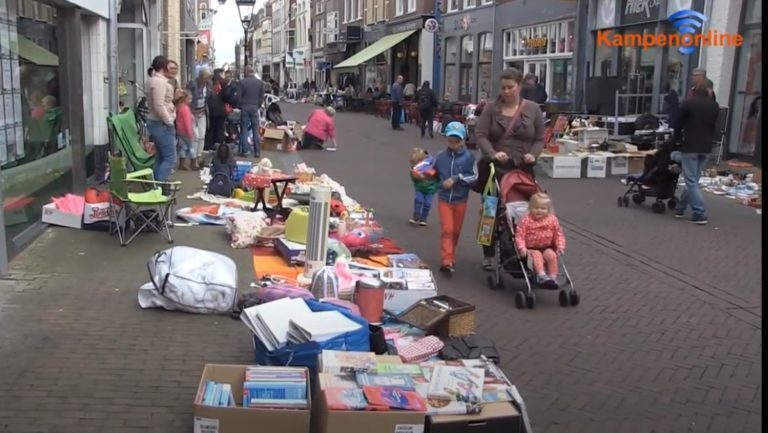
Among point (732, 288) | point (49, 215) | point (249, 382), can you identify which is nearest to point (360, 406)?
point (249, 382)

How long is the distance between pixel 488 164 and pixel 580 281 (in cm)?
138

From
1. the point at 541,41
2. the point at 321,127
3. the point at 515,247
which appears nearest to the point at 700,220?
the point at 515,247

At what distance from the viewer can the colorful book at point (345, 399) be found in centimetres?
380

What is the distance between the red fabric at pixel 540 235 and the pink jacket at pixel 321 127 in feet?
43.7

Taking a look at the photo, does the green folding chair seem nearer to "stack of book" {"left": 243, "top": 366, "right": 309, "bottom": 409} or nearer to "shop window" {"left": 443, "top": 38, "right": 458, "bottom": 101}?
"stack of book" {"left": 243, "top": 366, "right": 309, "bottom": 409}

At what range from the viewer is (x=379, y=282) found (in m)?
6.28

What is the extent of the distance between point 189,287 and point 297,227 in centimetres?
242

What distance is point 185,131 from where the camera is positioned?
1438cm

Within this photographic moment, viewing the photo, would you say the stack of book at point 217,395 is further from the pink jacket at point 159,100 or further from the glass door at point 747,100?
the glass door at point 747,100

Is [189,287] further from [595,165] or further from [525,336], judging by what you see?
[595,165]

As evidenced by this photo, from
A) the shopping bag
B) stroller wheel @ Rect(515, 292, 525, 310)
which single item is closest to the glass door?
the shopping bag

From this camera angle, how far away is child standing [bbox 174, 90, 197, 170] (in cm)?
1409

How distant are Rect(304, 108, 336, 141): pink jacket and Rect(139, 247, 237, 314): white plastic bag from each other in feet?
44.8

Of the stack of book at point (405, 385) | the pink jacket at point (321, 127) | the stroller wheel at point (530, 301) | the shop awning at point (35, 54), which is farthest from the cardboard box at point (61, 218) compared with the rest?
the pink jacket at point (321, 127)
